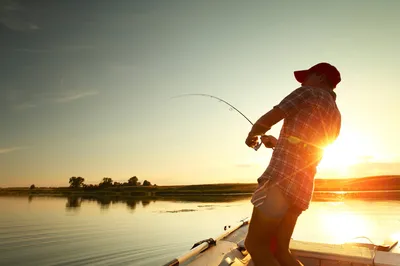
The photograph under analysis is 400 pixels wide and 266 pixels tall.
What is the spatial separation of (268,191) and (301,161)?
0.38 metres

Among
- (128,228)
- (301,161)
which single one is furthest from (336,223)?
(301,161)

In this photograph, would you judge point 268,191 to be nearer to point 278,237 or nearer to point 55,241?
point 278,237

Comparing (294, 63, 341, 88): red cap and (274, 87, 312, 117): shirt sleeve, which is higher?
(294, 63, 341, 88): red cap

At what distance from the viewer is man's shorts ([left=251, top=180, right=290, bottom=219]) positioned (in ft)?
7.45

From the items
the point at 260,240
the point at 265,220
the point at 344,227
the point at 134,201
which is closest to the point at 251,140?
the point at 265,220

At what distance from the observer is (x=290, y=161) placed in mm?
2303

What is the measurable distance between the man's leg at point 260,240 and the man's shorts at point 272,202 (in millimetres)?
66

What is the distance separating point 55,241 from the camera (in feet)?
46.1

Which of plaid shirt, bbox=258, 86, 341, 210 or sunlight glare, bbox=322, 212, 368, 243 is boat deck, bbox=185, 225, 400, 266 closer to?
plaid shirt, bbox=258, 86, 341, 210

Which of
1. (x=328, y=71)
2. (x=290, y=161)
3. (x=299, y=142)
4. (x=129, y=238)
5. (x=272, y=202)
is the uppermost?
(x=328, y=71)

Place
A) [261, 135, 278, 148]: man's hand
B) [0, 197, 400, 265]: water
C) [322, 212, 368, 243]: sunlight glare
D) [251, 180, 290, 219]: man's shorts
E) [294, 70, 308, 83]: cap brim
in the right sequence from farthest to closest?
[322, 212, 368, 243]: sunlight glare < [0, 197, 400, 265]: water < [261, 135, 278, 148]: man's hand < [294, 70, 308, 83]: cap brim < [251, 180, 290, 219]: man's shorts

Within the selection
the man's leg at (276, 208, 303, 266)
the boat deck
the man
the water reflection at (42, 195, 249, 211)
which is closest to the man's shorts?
the man

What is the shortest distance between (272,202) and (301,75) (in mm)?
A: 1299

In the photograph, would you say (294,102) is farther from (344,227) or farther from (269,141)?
(344,227)
